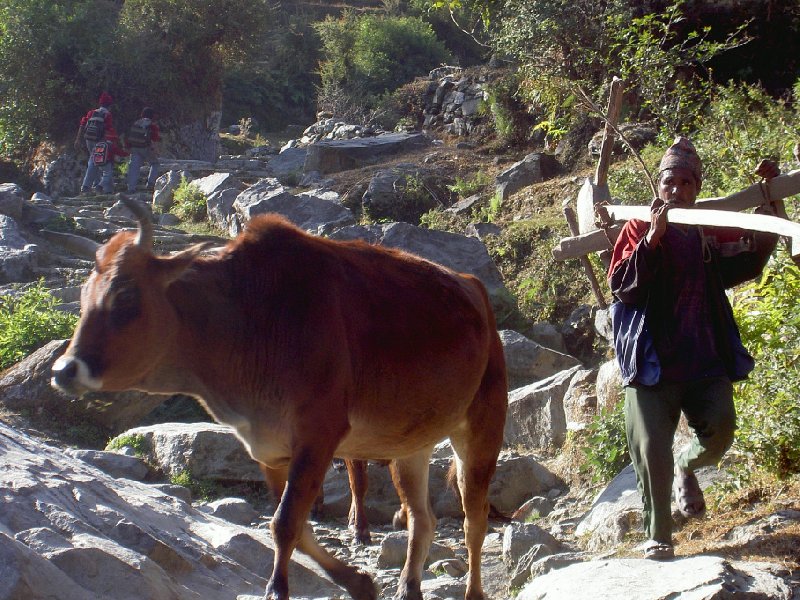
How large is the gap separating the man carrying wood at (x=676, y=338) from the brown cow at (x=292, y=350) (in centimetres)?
123

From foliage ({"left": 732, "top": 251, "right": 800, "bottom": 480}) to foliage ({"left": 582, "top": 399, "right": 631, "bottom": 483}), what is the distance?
4.42 feet

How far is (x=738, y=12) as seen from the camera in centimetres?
1605

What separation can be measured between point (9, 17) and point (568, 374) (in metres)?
18.5

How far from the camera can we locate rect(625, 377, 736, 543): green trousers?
16.4 ft

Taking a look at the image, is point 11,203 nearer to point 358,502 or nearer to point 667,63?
point 667,63

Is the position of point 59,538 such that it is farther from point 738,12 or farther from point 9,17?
point 9,17

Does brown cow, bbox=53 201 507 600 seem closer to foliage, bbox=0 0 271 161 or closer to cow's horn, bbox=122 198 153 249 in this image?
cow's horn, bbox=122 198 153 249

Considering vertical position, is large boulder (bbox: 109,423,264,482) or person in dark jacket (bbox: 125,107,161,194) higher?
person in dark jacket (bbox: 125,107,161,194)

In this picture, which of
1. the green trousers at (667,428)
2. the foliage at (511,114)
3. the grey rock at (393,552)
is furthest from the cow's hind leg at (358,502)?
the foliage at (511,114)

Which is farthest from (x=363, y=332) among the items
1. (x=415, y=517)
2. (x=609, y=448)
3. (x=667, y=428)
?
(x=609, y=448)

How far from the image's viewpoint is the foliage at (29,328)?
37.4 feet

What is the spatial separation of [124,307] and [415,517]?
239 cm

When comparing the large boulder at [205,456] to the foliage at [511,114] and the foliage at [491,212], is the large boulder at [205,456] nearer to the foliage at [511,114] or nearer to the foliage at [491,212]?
the foliage at [491,212]

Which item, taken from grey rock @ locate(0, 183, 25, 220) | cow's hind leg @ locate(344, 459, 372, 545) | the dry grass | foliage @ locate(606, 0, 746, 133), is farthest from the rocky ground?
grey rock @ locate(0, 183, 25, 220)
